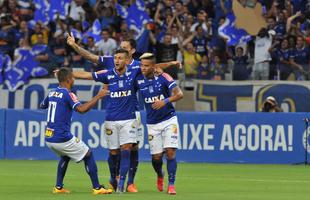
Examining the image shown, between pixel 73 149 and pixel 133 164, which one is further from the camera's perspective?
pixel 133 164

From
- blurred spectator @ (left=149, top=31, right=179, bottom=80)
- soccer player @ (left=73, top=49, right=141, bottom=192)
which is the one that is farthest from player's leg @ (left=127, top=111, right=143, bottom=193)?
blurred spectator @ (left=149, top=31, right=179, bottom=80)

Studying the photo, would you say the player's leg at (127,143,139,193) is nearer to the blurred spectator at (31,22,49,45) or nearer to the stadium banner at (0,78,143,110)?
the stadium banner at (0,78,143,110)

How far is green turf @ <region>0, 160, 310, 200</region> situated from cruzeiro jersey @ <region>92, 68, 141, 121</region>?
1.29m

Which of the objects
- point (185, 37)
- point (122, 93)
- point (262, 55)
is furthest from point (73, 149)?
point (185, 37)

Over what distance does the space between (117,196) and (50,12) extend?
47.1 ft

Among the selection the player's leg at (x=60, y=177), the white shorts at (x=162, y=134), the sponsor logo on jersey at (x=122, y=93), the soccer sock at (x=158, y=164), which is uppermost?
the sponsor logo on jersey at (x=122, y=93)

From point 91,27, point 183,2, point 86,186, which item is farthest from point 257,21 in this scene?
point 86,186

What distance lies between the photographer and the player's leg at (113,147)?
15.6 meters

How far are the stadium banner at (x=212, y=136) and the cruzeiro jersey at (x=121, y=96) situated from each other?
8823mm

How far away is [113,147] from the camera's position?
15695mm

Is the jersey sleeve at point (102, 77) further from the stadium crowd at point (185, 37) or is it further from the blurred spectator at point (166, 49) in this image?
the blurred spectator at point (166, 49)

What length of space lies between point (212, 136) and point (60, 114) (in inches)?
379

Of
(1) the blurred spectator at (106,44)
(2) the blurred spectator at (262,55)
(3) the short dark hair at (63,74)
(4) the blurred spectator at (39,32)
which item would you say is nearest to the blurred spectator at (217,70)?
(2) the blurred spectator at (262,55)

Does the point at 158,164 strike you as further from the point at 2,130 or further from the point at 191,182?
the point at 2,130
